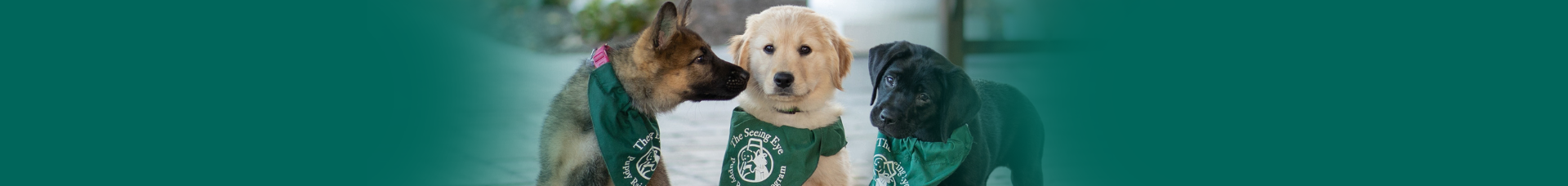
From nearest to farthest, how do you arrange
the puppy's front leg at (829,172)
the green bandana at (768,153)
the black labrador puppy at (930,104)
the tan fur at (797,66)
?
the black labrador puppy at (930,104), the tan fur at (797,66), the green bandana at (768,153), the puppy's front leg at (829,172)

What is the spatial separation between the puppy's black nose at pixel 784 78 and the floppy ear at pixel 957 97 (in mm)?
503

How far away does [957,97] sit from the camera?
127 inches

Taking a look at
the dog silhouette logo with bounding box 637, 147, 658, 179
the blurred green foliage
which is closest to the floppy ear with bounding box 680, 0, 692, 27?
the dog silhouette logo with bounding box 637, 147, 658, 179

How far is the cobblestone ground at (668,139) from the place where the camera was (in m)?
4.43

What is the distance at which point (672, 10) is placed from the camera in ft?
10.8

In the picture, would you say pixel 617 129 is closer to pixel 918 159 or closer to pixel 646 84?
pixel 646 84

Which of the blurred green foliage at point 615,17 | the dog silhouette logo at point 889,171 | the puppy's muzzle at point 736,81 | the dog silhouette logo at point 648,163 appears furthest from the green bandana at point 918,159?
the blurred green foliage at point 615,17

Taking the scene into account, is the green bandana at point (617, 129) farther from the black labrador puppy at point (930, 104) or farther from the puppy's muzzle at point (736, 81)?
the black labrador puppy at point (930, 104)

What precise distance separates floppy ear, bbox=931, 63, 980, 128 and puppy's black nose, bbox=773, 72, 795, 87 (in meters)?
0.50

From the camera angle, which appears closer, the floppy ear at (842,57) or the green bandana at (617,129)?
the green bandana at (617,129)


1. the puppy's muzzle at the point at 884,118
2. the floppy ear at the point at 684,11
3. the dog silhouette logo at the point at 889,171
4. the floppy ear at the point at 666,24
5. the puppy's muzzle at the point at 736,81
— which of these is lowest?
the dog silhouette logo at the point at 889,171

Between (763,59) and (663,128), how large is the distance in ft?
13.1

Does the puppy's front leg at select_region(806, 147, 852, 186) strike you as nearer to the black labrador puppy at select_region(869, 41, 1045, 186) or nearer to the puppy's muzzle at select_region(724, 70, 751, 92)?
the black labrador puppy at select_region(869, 41, 1045, 186)

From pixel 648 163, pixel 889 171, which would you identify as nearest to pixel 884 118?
pixel 889 171
